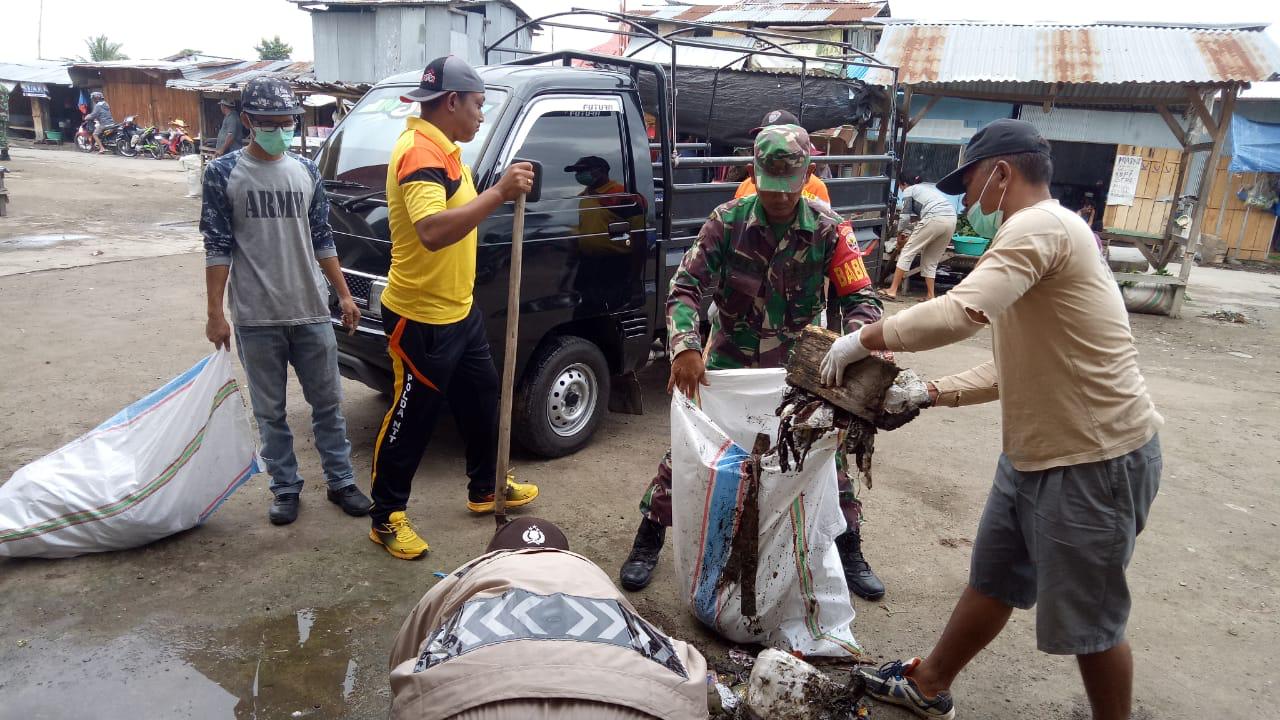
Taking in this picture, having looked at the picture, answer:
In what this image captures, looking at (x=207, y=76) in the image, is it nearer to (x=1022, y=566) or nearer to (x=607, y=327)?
(x=607, y=327)

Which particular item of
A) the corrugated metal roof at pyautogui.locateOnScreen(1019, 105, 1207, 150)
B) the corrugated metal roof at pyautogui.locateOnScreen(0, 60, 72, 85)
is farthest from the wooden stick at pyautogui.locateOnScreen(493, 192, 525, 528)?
the corrugated metal roof at pyautogui.locateOnScreen(0, 60, 72, 85)

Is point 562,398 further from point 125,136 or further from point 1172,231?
point 125,136

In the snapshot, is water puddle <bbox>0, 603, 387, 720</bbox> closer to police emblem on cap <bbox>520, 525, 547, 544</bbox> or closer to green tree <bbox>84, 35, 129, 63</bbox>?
police emblem on cap <bbox>520, 525, 547, 544</bbox>

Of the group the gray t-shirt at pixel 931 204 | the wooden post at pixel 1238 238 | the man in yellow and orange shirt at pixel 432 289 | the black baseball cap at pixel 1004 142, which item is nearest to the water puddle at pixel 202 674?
the man in yellow and orange shirt at pixel 432 289

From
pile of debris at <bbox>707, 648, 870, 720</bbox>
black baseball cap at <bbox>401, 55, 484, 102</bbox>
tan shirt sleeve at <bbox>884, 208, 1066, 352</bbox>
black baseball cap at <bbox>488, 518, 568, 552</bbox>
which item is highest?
black baseball cap at <bbox>401, 55, 484, 102</bbox>

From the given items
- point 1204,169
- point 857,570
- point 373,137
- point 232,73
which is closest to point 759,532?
point 857,570

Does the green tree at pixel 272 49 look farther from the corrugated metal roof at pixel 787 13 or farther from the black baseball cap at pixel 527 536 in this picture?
the black baseball cap at pixel 527 536

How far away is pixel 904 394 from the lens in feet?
7.91

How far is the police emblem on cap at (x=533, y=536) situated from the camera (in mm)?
2014

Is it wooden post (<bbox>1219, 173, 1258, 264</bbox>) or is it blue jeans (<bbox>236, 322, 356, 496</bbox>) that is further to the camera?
wooden post (<bbox>1219, 173, 1258, 264</bbox>)

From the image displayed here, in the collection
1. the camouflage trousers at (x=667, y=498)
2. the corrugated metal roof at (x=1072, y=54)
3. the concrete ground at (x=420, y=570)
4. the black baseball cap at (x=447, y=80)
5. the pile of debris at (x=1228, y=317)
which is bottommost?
the concrete ground at (x=420, y=570)

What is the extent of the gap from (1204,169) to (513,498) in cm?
1030

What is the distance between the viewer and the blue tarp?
14.9m

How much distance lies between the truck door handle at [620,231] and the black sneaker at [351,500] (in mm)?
1875
